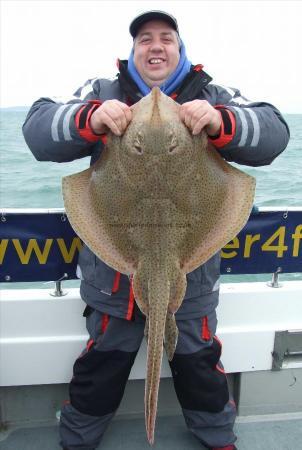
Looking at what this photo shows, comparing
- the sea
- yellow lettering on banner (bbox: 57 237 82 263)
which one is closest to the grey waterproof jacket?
yellow lettering on banner (bbox: 57 237 82 263)

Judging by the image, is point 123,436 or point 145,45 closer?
point 145,45

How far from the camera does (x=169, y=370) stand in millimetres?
3400

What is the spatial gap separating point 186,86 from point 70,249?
1426 mm

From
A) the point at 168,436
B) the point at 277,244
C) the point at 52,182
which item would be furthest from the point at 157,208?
the point at 52,182

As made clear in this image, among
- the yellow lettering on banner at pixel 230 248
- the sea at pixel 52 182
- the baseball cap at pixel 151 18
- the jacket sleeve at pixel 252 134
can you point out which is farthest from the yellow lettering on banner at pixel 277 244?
the sea at pixel 52 182

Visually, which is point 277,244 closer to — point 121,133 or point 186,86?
point 186,86

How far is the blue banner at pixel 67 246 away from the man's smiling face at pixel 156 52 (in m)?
1.17

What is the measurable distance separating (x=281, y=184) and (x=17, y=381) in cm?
1099

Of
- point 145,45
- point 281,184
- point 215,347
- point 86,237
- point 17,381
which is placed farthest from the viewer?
point 281,184

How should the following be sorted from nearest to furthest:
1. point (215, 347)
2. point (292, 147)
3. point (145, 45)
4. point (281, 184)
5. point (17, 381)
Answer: point (145, 45), point (215, 347), point (17, 381), point (281, 184), point (292, 147)

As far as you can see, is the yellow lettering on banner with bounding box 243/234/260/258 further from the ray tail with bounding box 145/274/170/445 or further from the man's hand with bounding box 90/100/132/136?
the man's hand with bounding box 90/100/132/136

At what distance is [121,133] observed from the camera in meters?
2.19

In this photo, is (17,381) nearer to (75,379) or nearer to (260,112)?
(75,379)

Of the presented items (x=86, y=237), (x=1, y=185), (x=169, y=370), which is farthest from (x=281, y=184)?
(x=86, y=237)
